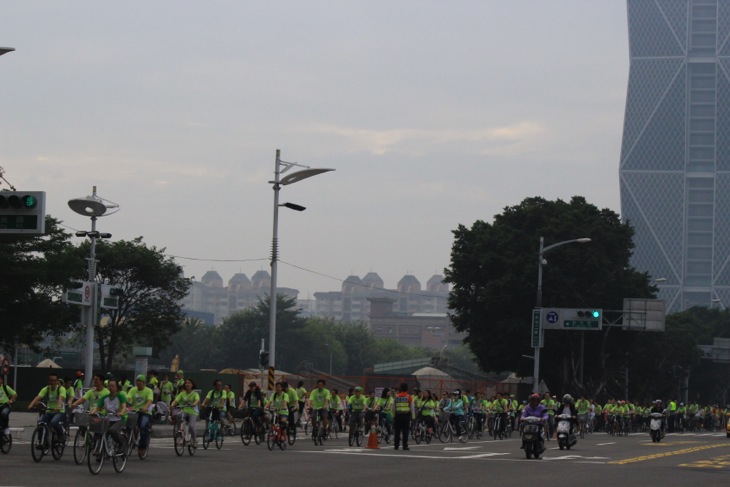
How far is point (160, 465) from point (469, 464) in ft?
20.7

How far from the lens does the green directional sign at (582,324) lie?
6441cm

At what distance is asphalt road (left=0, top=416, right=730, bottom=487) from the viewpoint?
834 inches

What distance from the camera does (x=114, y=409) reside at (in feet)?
75.9

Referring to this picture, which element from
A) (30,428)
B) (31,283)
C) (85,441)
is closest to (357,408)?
(30,428)

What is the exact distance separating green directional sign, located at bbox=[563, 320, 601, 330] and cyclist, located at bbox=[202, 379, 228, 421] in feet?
117

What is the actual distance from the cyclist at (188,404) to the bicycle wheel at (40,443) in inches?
135

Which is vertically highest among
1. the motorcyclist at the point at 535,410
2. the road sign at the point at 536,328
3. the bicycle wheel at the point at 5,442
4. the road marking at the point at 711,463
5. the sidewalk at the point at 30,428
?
the road sign at the point at 536,328

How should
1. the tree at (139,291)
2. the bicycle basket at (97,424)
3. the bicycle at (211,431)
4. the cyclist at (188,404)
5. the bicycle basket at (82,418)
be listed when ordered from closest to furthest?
1. the bicycle basket at (97,424)
2. the bicycle basket at (82,418)
3. the cyclist at (188,404)
4. the bicycle at (211,431)
5. the tree at (139,291)

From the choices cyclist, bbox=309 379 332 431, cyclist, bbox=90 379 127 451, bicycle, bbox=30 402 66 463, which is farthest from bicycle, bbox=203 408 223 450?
cyclist, bbox=90 379 127 451

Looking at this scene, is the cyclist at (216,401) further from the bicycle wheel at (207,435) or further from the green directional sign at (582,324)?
the green directional sign at (582,324)

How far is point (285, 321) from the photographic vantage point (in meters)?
164

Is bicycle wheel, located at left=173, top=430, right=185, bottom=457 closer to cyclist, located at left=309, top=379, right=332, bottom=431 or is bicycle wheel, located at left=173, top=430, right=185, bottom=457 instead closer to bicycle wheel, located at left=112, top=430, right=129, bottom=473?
bicycle wheel, located at left=112, top=430, right=129, bottom=473

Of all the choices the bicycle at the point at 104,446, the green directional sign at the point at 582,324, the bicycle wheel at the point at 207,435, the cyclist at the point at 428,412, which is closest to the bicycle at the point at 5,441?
the bicycle at the point at 104,446

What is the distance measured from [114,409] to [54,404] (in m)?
2.76
